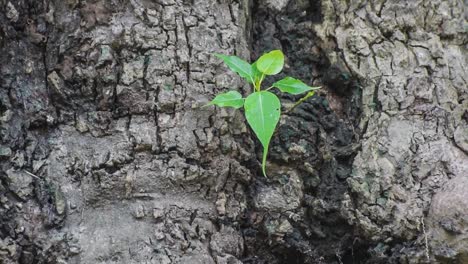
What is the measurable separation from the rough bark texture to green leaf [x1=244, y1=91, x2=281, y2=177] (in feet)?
0.46

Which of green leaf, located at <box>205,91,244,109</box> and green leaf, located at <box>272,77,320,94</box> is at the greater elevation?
green leaf, located at <box>272,77,320,94</box>

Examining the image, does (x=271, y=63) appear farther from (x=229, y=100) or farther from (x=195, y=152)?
(x=195, y=152)

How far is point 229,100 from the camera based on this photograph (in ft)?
3.56

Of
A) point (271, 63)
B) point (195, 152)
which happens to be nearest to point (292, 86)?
point (271, 63)

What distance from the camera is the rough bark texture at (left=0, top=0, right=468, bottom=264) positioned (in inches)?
43.3

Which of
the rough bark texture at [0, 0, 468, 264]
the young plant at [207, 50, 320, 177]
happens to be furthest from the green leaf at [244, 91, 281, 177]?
the rough bark texture at [0, 0, 468, 264]

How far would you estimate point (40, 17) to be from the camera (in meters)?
1.16

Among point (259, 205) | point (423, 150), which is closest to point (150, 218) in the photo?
point (259, 205)

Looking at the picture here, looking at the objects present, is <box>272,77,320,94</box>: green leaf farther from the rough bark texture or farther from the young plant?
the rough bark texture

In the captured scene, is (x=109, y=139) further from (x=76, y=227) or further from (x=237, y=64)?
(x=237, y=64)

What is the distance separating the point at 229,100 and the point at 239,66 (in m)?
0.08

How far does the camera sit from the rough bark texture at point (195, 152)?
3.61ft

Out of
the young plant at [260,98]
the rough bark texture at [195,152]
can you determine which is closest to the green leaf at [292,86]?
the young plant at [260,98]

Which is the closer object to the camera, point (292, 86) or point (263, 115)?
point (263, 115)
